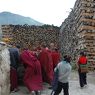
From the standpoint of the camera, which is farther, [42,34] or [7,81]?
[42,34]

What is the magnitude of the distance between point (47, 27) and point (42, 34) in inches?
21.4

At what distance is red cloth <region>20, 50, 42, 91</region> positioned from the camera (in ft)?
40.0

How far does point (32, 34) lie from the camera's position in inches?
955

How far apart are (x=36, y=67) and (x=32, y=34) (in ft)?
39.6

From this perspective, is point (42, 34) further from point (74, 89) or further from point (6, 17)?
point (74, 89)

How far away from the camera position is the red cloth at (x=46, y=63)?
12.9 m

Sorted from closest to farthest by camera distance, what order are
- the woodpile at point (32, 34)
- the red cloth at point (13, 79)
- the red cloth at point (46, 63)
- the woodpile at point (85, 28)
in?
the red cloth at point (13, 79), the red cloth at point (46, 63), the woodpile at point (85, 28), the woodpile at point (32, 34)

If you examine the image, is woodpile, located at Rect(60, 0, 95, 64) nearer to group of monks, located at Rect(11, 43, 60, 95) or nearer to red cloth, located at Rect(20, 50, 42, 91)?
group of monks, located at Rect(11, 43, 60, 95)

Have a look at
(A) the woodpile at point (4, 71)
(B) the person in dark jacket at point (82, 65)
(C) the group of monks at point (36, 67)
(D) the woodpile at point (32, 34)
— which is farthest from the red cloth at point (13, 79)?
(D) the woodpile at point (32, 34)

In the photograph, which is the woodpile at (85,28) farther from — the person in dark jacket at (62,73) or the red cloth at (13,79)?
the person in dark jacket at (62,73)

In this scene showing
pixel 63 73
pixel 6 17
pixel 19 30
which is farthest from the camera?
pixel 6 17

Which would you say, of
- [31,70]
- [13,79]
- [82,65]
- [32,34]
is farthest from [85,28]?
[32,34]

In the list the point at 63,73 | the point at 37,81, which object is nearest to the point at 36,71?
the point at 37,81

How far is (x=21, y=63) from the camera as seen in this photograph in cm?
1276
